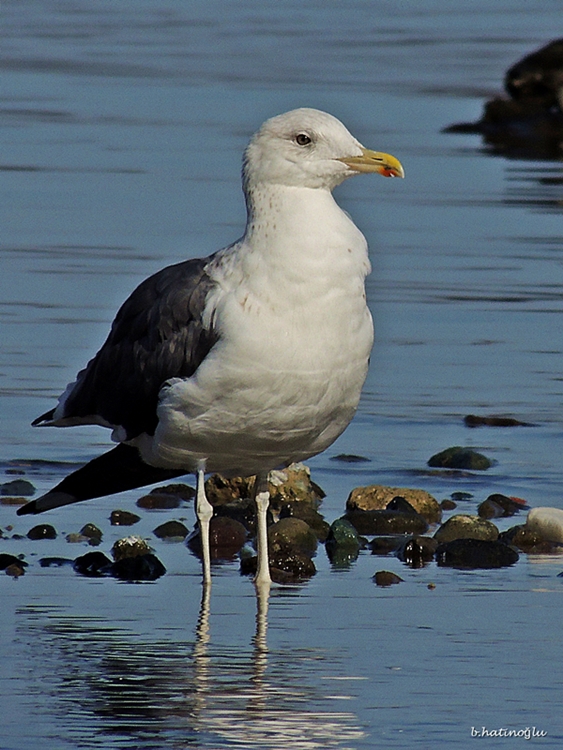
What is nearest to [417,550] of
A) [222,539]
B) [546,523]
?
[546,523]

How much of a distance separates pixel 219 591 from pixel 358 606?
58 cm

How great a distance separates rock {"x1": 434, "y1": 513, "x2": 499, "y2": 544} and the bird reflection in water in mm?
1286

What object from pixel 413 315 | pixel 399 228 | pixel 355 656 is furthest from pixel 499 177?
pixel 355 656

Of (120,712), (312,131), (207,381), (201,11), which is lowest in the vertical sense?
(120,712)

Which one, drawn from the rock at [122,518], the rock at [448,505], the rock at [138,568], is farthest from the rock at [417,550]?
Result: the rock at [122,518]

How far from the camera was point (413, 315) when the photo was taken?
1206cm

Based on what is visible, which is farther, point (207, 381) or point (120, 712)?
point (207, 381)

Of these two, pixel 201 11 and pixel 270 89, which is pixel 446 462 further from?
pixel 201 11

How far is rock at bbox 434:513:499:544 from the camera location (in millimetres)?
7855

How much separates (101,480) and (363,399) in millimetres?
2626

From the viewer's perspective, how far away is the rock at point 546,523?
7.82 m

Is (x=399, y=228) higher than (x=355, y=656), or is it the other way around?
(x=399, y=228)

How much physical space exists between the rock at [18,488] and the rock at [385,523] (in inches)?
56.6

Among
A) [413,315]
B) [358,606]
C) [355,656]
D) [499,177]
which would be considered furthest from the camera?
[499,177]
